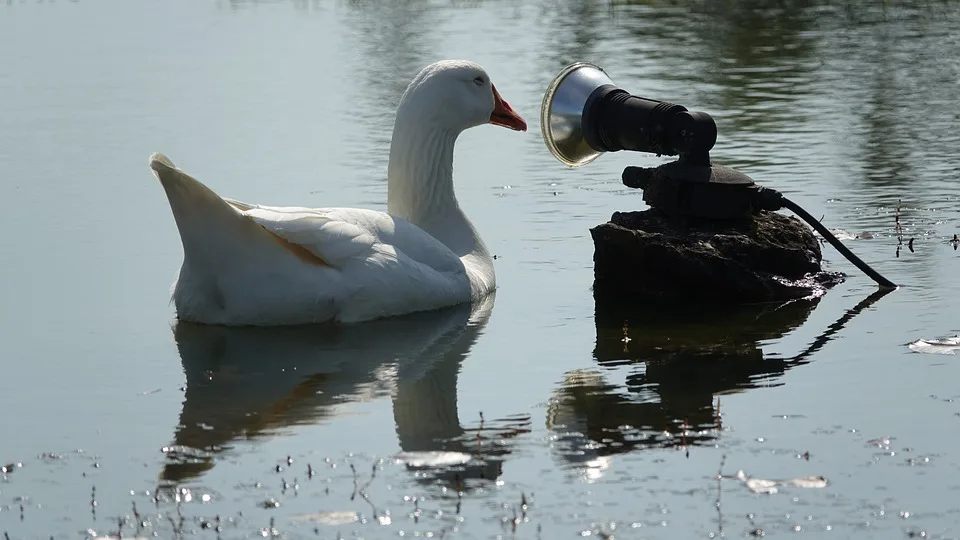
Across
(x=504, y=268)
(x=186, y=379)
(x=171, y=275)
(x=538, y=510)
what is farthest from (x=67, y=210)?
(x=538, y=510)

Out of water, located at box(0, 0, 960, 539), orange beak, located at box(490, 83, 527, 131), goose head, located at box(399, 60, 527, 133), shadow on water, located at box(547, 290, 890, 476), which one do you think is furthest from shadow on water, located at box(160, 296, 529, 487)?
orange beak, located at box(490, 83, 527, 131)

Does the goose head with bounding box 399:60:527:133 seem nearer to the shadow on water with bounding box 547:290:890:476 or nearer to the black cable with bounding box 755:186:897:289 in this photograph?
the shadow on water with bounding box 547:290:890:476

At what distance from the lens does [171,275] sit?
35.9 ft

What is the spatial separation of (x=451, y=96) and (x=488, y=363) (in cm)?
265

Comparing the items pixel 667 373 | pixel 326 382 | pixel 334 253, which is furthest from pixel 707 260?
pixel 326 382

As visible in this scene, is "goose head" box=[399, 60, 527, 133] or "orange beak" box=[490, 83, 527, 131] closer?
"goose head" box=[399, 60, 527, 133]

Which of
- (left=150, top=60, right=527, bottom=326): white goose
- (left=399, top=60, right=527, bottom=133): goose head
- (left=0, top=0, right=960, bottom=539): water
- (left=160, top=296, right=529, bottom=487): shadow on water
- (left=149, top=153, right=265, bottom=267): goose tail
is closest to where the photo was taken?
(left=0, top=0, right=960, bottom=539): water

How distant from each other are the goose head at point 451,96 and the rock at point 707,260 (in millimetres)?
1194

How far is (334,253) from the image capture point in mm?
9242

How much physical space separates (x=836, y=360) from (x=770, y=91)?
425 inches

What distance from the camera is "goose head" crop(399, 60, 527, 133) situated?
10.6 m

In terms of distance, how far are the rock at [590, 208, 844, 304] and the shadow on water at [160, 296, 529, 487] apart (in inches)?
34.9

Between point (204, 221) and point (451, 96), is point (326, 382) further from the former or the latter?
point (451, 96)

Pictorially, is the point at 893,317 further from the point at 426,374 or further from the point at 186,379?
the point at 186,379
